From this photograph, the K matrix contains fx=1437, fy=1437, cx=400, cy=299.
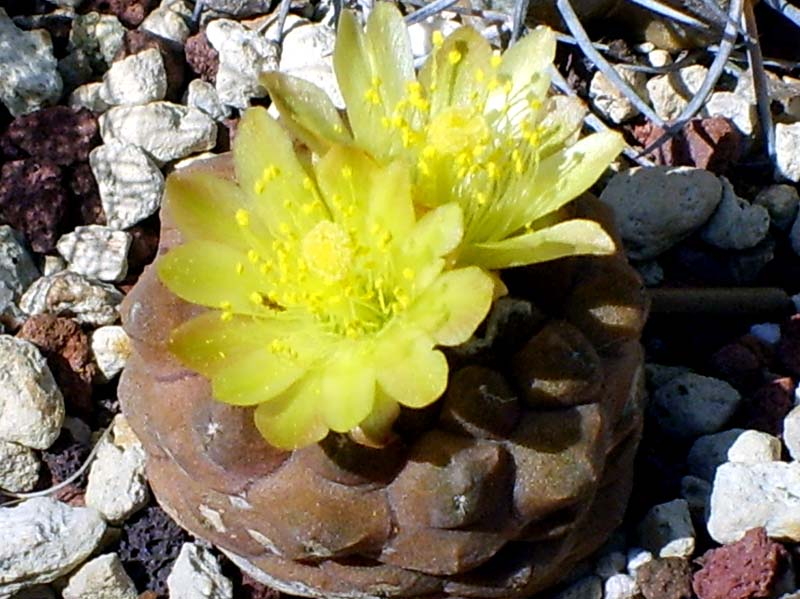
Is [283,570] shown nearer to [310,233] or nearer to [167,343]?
[167,343]

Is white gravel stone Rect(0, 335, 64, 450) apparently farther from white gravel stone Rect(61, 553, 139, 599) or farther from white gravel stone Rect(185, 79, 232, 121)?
white gravel stone Rect(185, 79, 232, 121)

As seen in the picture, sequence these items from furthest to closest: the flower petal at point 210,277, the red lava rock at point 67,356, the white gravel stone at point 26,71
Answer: the white gravel stone at point 26,71 < the red lava rock at point 67,356 < the flower petal at point 210,277

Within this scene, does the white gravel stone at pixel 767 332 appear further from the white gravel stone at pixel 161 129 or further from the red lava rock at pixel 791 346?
the white gravel stone at pixel 161 129

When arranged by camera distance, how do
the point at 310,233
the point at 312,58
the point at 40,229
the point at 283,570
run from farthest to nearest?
the point at 312,58 < the point at 40,229 < the point at 283,570 < the point at 310,233

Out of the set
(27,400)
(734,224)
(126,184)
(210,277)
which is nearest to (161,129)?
(126,184)

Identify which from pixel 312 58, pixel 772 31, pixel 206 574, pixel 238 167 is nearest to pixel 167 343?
pixel 238 167

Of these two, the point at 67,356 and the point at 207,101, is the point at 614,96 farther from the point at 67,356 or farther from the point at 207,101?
the point at 67,356

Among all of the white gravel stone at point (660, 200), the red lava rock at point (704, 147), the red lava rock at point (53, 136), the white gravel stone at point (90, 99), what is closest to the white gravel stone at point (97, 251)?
the red lava rock at point (53, 136)
